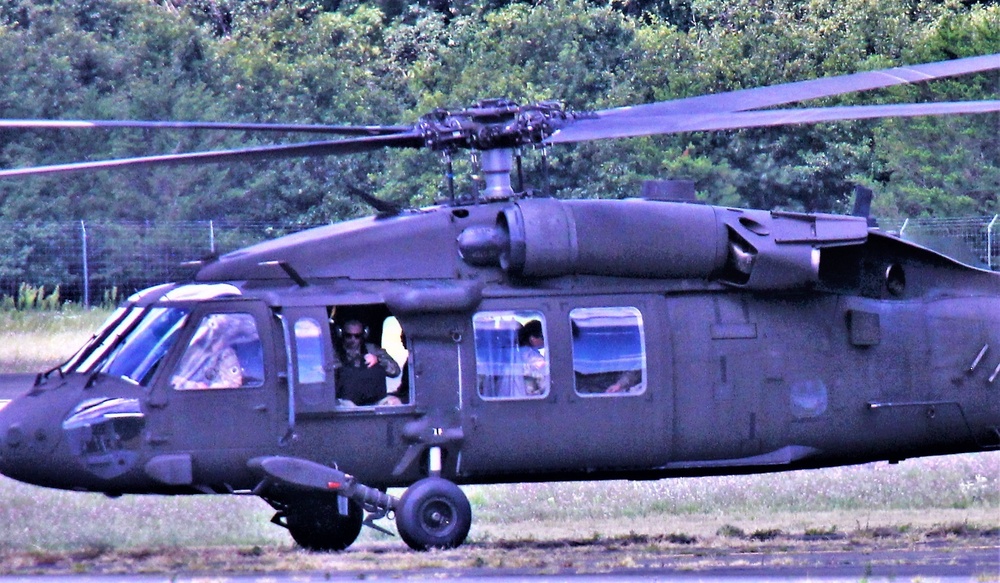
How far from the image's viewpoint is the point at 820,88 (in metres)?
9.62

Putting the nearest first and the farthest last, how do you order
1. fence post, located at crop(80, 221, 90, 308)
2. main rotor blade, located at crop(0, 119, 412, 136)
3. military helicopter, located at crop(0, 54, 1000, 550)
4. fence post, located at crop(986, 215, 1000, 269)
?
main rotor blade, located at crop(0, 119, 412, 136), military helicopter, located at crop(0, 54, 1000, 550), fence post, located at crop(986, 215, 1000, 269), fence post, located at crop(80, 221, 90, 308)

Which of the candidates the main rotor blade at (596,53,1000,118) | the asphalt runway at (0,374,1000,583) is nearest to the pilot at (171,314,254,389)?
the asphalt runway at (0,374,1000,583)

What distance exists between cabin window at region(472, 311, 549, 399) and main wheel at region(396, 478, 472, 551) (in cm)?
76

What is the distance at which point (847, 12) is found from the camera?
32750mm

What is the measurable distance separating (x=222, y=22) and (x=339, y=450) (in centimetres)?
3283

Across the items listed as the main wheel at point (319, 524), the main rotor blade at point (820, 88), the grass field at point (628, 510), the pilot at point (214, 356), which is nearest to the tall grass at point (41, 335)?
the grass field at point (628, 510)

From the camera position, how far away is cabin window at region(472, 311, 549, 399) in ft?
33.6

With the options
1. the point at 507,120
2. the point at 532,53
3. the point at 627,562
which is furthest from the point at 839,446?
the point at 532,53

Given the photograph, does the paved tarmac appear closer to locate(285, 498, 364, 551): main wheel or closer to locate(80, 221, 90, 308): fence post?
locate(80, 221, 90, 308): fence post

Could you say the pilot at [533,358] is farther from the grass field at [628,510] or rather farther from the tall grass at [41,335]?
the tall grass at [41,335]

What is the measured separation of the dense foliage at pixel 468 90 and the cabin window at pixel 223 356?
15.4m

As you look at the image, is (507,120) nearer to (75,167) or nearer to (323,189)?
(75,167)

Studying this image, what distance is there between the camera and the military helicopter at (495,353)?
980 cm

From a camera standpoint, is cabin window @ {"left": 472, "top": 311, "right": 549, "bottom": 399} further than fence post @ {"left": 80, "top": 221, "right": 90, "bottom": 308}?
No
